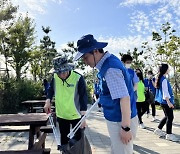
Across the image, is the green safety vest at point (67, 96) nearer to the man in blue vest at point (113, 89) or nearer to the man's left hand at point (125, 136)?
the man in blue vest at point (113, 89)

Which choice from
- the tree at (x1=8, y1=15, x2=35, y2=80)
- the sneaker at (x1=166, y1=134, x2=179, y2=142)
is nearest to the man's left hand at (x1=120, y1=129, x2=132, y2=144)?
the sneaker at (x1=166, y1=134, x2=179, y2=142)

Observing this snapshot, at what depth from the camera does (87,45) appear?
100 inches

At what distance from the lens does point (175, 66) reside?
2209 cm

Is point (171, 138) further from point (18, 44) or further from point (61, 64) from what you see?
point (18, 44)

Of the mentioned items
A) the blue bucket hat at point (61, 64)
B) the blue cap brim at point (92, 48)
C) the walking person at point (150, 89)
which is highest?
the blue cap brim at point (92, 48)

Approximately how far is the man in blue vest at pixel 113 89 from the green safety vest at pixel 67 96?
126 cm

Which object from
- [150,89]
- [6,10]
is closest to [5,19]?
[6,10]

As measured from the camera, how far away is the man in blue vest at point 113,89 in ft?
7.88

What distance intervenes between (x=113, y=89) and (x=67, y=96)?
1.56m

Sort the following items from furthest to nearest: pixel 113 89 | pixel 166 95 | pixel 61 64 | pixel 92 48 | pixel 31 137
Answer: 1. pixel 166 95
2. pixel 31 137
3. pixel 61 64
4. pixel 92 48
5. pixel 113 89

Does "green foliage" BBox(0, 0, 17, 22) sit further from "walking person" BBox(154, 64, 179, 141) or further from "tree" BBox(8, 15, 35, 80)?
"walking person" BBox(154, 64, 179, 141)

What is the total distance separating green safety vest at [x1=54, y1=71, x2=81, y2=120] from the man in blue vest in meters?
1.26

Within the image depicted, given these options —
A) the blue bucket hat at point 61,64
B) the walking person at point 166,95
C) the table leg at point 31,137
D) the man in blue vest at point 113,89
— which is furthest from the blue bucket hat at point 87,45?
the walking person at point 166,95

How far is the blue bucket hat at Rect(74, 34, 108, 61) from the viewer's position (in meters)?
2.52
